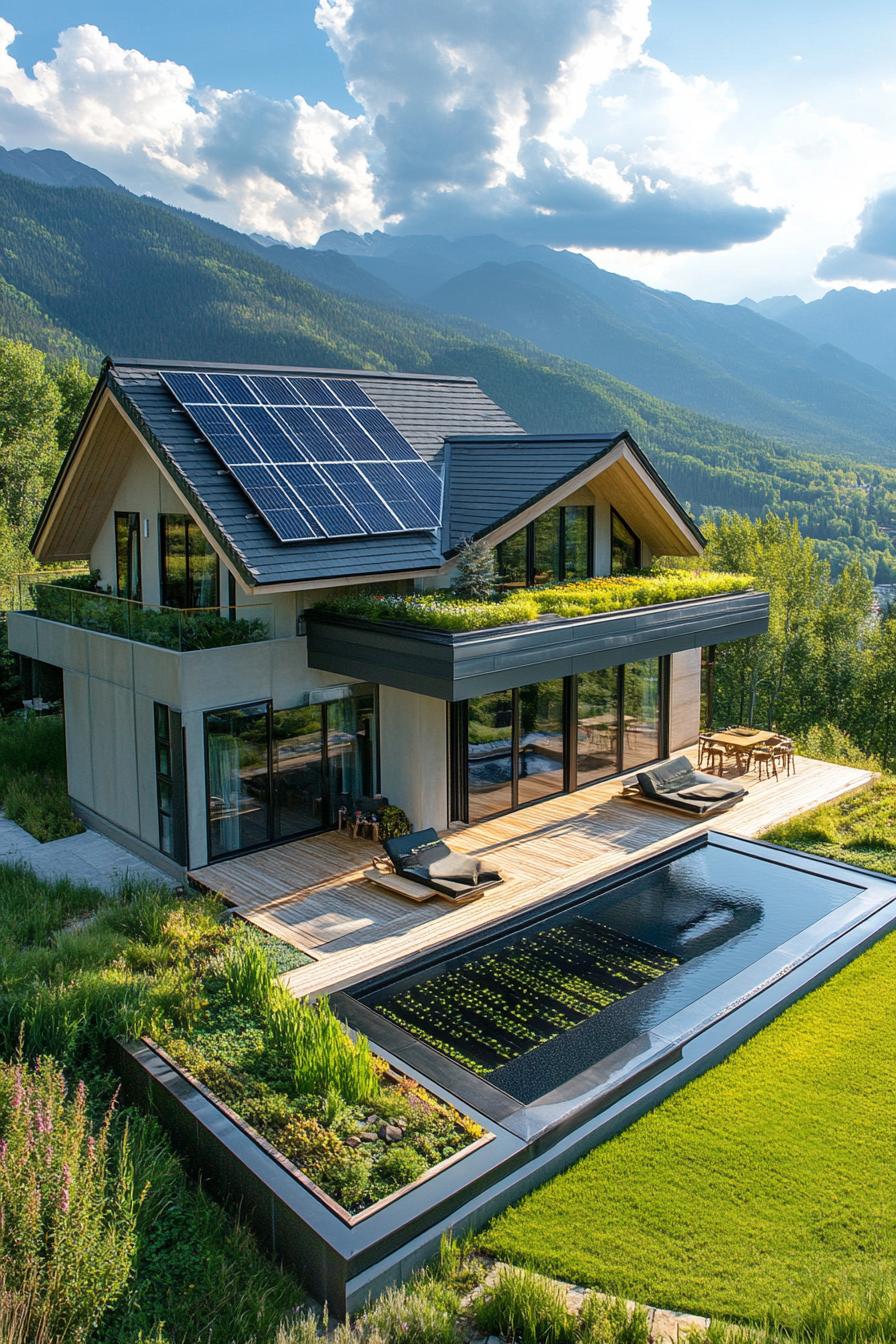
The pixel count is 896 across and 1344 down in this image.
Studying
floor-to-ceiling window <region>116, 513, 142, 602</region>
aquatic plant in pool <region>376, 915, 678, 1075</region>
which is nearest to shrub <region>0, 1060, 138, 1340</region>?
aquatic plant in pool <region>376, 915, 678, 1075</region>

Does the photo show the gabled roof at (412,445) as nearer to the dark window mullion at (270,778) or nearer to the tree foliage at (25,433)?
the dark window mullion at (270,778)

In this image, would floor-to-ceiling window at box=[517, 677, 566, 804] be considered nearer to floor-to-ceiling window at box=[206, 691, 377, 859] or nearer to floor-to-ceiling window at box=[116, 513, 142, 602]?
floor-to-ceiling window at box=[206, 691, 377, 859]

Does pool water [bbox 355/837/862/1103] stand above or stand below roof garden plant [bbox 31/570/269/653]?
below

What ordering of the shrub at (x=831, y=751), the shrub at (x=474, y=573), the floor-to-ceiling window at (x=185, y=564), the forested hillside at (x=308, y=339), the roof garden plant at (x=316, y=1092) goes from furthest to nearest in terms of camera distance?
the forested hillside at (x=308, y=339)
the shrub at (x=831, y=751)
the shrub at (x=474, y=573)
the floor-to-ceiling window at (x=185, y=564)
the roof garden plant at (x=316, y=1092)

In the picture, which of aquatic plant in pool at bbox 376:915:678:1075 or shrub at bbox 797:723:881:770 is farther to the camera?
shrub at bbox 797:723:881:770

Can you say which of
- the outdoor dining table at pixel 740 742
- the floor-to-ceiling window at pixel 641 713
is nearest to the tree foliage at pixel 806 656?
the outdoor dining table at pixel 740 742

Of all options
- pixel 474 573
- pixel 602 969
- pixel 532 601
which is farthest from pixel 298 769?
pixel 602 969

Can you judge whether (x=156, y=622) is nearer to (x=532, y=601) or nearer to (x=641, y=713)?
(x=532, y=601)
